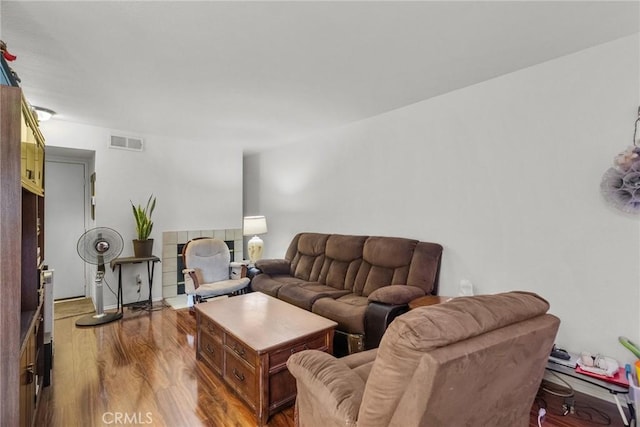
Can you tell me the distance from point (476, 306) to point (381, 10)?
161cm

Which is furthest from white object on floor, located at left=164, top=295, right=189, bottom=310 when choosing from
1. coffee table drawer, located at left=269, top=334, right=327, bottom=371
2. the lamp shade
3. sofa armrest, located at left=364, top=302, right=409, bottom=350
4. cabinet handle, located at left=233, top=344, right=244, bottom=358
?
sofa armrest, located at left=364, top=302, right=409, bottom=350

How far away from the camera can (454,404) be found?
100 cm

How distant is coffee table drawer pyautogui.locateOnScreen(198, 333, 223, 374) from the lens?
7.64ft

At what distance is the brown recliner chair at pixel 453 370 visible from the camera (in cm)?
92

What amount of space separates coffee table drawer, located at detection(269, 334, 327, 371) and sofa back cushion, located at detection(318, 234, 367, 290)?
120 cm

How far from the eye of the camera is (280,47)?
2031 millimetres

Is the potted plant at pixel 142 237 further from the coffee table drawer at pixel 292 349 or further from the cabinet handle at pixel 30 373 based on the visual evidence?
the coffee table drawer at pixel 292 349

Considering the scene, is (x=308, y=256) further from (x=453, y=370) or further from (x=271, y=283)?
(x=453, y=370)

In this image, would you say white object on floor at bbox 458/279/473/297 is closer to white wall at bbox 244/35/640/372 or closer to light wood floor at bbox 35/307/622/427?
white wall at bbox 244/35/640/372

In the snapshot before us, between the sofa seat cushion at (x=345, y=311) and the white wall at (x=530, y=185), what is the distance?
900mm

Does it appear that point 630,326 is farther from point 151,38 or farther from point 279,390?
point 151,38

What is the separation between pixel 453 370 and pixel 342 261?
264 centimetres

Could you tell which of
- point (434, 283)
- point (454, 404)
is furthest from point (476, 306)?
point (434, 283)

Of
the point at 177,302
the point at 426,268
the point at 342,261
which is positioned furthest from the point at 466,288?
the point at 177,302
